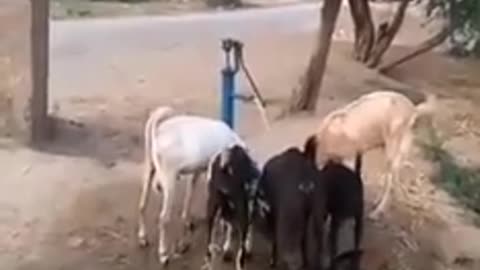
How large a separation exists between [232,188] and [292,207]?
285mm

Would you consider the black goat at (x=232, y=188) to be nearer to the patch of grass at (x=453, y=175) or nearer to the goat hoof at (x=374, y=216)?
the goat hoof at (x=374, y=216)

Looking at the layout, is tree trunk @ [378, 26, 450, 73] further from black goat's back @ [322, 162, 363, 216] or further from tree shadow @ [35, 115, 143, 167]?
black goat's back @ [322, 162, 363, 216]

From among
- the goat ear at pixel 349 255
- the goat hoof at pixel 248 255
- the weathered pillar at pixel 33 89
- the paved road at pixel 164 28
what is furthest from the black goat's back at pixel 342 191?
the paved road at pixel 164 28

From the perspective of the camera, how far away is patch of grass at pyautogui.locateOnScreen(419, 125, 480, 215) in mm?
5758

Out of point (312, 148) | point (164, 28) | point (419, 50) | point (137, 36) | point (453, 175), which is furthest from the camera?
point (164, 28)

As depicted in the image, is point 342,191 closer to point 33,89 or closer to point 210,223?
point 210,223

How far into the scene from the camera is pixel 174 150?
15.3ft

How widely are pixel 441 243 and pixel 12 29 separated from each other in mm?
5105

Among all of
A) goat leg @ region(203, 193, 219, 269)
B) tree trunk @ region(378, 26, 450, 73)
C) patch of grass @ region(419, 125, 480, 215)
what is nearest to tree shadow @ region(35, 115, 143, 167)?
goat leg @ region(203, 193, 219, 269)

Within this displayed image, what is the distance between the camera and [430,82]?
9.36 meters

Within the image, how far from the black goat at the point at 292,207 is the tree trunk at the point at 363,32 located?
4657 mm

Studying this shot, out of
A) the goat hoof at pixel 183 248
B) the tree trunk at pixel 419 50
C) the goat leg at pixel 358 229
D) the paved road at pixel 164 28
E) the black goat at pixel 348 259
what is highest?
the goat leg at pixel 358 229

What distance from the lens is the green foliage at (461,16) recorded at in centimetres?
794

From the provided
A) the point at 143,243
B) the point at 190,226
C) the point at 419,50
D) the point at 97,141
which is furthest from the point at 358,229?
the point at 419,50
